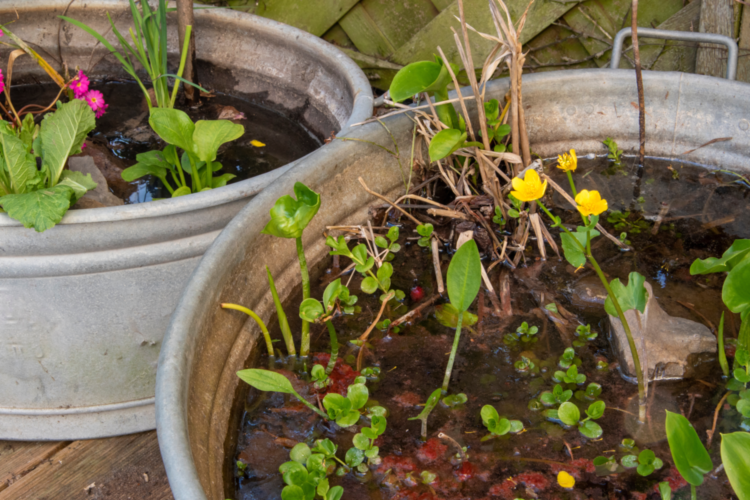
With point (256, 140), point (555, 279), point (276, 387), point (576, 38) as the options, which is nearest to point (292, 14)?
point (256, 140)

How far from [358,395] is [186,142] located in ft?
2.18

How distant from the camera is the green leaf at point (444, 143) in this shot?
0.98 meters

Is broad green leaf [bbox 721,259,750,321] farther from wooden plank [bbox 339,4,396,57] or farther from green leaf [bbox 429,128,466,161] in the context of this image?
wooden plank [bbox 339,4,396,57]

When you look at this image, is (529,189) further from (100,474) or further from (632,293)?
(100,474)

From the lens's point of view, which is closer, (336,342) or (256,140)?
(336,342)

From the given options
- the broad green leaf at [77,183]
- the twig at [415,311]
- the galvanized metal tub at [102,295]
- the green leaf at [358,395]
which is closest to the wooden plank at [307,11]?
the galvanized metal tub at [102,295]

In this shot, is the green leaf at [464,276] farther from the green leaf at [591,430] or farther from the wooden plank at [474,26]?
the wooden plank at [474,26]

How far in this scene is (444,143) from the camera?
99 cm

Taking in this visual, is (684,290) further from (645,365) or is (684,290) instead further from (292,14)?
(292,14)

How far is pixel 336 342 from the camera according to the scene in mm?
880

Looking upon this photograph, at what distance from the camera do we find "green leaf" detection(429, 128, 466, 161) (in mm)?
983

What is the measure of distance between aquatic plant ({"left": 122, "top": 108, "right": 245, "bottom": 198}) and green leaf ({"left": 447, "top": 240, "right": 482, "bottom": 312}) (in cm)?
57

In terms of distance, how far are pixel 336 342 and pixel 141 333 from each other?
1.70 feet

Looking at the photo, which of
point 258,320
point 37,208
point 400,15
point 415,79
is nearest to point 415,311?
point 258,320
